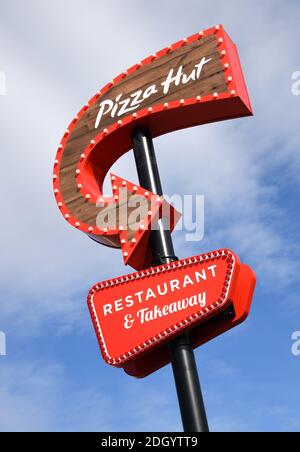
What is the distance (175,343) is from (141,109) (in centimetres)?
393

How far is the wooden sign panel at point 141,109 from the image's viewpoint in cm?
1138

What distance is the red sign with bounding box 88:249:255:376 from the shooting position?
399 inches

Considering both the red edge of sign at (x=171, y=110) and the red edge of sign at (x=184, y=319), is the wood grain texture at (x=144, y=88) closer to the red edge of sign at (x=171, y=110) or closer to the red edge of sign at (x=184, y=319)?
the red edge of sign at (x=171, y=110)

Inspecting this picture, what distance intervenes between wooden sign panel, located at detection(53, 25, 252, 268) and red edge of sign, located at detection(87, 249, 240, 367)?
2.94 feet

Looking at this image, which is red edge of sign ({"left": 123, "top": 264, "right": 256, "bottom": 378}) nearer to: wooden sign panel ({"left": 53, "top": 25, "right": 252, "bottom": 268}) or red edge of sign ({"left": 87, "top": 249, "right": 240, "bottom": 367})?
red edge of sign ({"left": 87, "top": 249, "right": 240, "bottom": 367})

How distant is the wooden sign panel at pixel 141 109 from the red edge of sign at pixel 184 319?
35.3 inches

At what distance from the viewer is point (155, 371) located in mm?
10977

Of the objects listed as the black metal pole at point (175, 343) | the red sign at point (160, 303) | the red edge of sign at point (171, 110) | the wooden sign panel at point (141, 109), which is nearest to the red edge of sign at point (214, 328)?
the red sign at point (160, 303)

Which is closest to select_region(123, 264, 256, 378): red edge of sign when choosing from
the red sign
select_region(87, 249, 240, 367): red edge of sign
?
the red sign

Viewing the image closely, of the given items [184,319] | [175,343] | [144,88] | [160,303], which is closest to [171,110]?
[144,88]

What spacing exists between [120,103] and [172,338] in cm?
416
